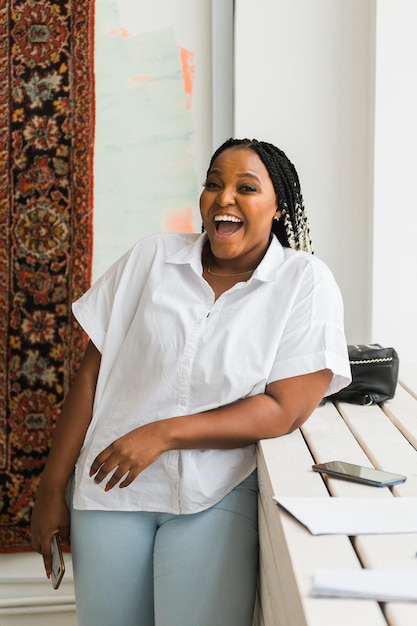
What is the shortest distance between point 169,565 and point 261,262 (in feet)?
2.15

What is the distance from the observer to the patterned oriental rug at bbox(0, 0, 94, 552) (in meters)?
2.66

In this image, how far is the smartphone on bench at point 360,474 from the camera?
151 centimetres

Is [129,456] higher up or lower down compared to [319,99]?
lower down

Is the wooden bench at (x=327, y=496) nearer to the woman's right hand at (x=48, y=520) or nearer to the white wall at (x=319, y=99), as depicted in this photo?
the woman's right hand at (x=48, y=520)

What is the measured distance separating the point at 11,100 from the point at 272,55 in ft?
2.70

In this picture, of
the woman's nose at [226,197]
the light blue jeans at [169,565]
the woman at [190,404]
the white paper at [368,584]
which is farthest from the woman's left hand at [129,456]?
the white paper at [368,584]

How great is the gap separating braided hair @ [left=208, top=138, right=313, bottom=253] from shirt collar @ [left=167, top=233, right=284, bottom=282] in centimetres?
6

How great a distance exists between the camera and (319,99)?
8.64ft

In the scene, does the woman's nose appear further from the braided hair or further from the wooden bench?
the wooden bench

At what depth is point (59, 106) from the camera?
2.68m

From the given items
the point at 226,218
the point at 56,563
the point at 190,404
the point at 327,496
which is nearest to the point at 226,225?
the point at 226,218

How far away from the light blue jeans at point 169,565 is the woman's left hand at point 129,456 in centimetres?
13

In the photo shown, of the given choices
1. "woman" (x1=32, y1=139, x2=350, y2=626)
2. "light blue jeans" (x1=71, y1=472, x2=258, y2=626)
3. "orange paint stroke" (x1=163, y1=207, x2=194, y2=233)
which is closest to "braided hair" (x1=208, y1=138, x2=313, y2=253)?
"woman" (x1=32, y1=139, x2=350, y2=626)

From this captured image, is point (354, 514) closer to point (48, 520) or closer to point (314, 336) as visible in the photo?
point (314, 336)
